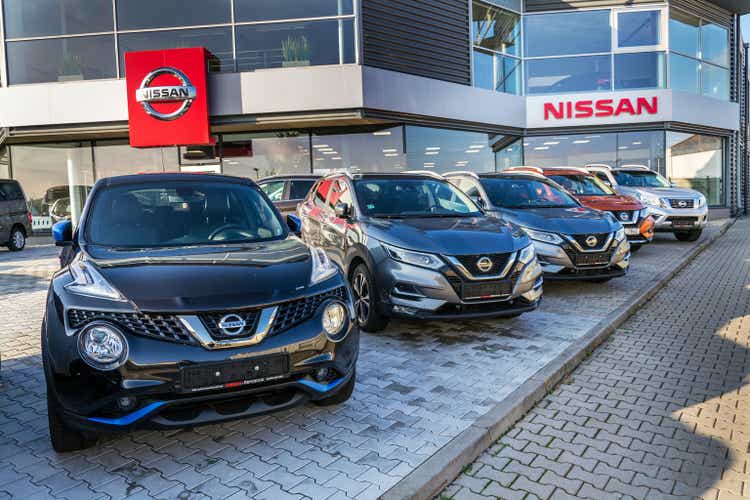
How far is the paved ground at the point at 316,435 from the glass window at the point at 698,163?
58.3 feet

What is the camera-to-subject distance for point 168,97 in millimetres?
15445

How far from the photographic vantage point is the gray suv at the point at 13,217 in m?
15.2

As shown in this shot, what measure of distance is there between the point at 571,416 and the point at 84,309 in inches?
124

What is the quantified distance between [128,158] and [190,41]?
4207mm

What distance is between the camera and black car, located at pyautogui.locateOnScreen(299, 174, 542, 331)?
5.39 meters

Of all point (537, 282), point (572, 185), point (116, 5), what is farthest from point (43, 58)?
point (537, 282)

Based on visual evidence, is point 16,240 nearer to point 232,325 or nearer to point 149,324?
point 149,324

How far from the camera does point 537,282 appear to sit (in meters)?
5.88

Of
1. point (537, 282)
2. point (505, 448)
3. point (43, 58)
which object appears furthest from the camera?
point (43, 58)

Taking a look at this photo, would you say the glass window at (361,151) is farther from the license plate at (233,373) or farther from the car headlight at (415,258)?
the license plate at (233,373)

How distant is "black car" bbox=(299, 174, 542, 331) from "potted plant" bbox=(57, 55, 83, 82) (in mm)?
13100

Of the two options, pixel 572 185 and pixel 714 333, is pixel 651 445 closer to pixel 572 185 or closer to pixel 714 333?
pixel 714 333

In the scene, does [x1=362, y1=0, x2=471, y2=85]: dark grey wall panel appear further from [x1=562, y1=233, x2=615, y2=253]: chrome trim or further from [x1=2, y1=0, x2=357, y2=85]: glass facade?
[x1=562, y1=233, x2=615, y2=253]: chrome trim

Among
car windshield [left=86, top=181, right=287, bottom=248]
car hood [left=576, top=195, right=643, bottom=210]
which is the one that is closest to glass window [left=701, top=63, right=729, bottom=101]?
car hood [left=576, top=195, right=643, bottom=210]
